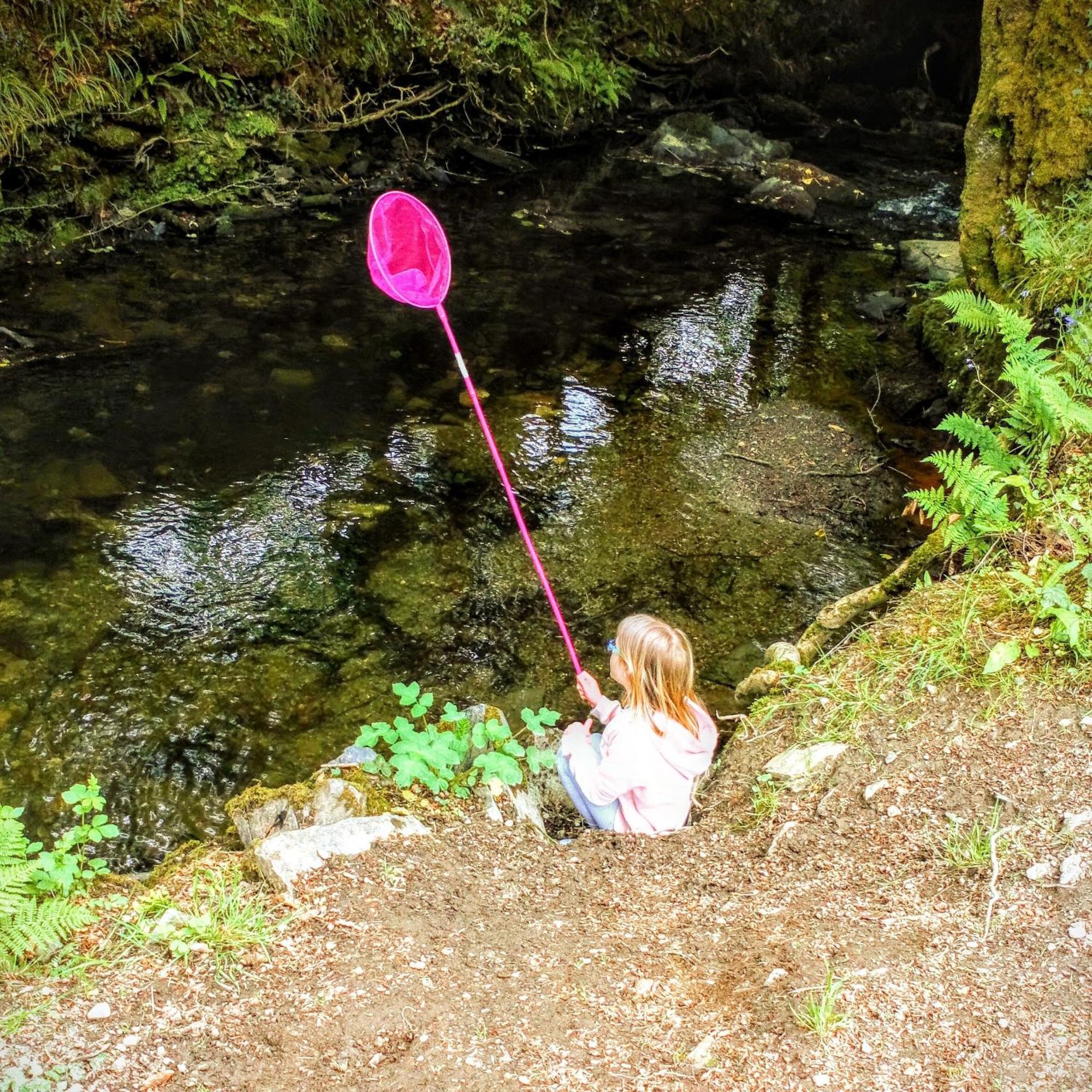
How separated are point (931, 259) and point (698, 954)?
890cm

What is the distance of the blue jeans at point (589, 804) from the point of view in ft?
11.1

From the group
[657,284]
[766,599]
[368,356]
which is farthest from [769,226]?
[766,599]

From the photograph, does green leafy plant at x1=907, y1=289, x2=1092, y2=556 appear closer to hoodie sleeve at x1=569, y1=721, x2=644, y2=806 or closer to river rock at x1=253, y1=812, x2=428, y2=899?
hoodie sleeve at x1=569, y1=721, x2=644, y2=806

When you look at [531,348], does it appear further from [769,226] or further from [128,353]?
[769,226]

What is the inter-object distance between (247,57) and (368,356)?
4.63 m

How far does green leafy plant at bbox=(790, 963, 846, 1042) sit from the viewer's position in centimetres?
216

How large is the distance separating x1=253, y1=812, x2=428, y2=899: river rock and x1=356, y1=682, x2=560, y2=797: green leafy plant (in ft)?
0.47

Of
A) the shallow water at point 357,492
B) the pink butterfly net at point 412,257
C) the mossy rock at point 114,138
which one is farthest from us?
the mossy rock at point 114,138

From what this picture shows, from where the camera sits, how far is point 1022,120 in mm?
5926

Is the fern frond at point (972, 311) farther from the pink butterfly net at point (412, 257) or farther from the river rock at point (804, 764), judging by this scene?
the river rock at point (804, 764)

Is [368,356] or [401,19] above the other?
[401,19]

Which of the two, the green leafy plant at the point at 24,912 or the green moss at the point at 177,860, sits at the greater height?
the green leafy plant at the point at 24,912

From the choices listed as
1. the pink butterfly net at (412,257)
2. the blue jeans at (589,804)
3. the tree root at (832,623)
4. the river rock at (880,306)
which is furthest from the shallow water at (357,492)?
the blue jeans at (589,804)

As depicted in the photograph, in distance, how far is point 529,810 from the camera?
331 cm
